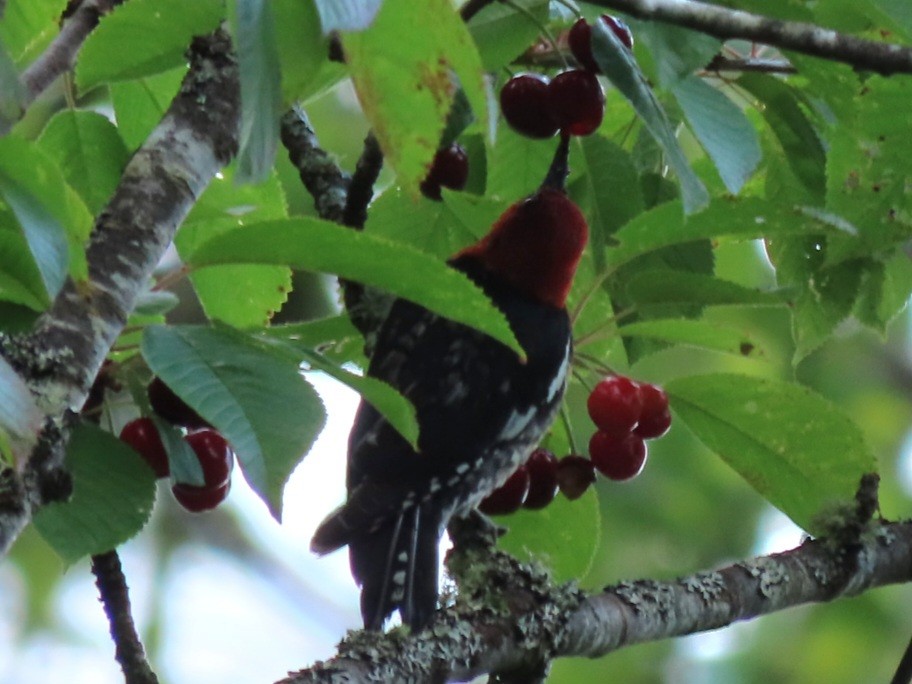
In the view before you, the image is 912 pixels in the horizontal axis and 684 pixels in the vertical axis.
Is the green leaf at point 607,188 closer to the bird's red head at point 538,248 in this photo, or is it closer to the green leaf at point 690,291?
the green leaf at point 690,291

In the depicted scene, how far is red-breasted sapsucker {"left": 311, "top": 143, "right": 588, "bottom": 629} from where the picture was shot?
2.09 metres

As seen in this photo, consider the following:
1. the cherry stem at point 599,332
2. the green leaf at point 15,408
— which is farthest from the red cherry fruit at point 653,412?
the green leaf at point 15,408

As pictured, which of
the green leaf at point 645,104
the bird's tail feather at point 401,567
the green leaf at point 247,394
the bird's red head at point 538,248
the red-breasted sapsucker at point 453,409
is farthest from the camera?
the bird's red head at point 538,248

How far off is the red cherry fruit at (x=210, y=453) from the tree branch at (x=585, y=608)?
0.31 meters

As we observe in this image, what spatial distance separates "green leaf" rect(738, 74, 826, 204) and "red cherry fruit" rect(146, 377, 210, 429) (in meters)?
0.91

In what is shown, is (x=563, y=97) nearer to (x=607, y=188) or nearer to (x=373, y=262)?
(x=607, y=188)

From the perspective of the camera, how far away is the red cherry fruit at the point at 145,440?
1569 millimetres

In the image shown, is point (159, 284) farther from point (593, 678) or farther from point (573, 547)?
point (593, 678)

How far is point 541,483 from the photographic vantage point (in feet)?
6.73

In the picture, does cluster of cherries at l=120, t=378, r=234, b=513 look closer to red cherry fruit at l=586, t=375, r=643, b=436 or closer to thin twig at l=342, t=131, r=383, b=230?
thin twig at l=342, t=131, r=383, b=230

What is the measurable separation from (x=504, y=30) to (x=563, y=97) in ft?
0.43

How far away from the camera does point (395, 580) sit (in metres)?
1.85

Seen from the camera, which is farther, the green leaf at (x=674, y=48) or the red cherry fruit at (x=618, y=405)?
the red cherry fruit at (x=618, y=405)

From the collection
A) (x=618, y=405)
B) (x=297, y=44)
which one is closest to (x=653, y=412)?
(x=618, y=405)
